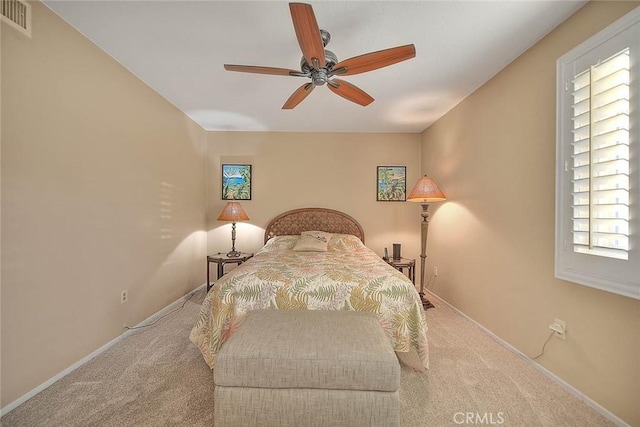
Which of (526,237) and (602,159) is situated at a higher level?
(602,159)

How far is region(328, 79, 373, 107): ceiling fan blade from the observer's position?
1930 millimetres

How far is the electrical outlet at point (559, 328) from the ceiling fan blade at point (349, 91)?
2235 millimetres

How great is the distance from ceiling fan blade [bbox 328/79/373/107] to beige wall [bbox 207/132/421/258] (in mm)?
1825

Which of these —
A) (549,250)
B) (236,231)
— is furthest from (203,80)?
(549,250)

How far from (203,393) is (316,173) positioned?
3156mm

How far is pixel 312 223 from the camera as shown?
4.02 m

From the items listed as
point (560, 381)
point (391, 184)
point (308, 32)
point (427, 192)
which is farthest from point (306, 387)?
point (391, 184)

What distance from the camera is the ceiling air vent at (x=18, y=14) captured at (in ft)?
4.84

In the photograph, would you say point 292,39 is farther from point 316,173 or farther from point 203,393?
point 203,393

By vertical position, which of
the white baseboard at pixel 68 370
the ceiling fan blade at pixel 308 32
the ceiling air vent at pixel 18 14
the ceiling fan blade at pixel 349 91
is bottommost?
the white baseboard at pixel 68 370

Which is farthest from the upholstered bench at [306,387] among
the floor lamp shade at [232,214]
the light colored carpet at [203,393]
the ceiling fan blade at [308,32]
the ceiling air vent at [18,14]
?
the floor lamp shade at [232,214]

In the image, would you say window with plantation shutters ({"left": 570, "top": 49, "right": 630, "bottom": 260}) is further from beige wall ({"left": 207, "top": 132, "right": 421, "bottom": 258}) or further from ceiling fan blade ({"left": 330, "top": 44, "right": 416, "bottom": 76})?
beige wall ({"left": 207, "top": 132, "right": 421, "bottom": 258})

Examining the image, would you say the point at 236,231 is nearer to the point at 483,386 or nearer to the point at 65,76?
the point at 65,76

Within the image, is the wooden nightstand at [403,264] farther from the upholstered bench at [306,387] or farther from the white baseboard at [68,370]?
the white baseboard at [68,370]
